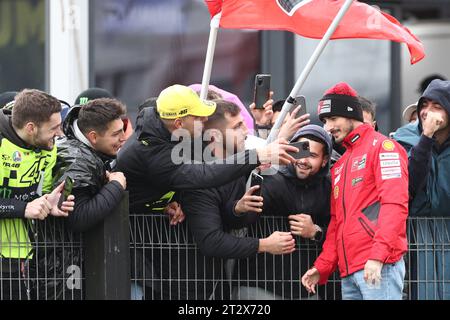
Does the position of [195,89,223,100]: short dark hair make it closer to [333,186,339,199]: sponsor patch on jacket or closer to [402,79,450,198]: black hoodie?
[333,186,339,199]: sponsor patch on jacket

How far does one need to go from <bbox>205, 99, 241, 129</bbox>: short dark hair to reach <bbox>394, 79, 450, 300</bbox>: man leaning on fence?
113 centimetres

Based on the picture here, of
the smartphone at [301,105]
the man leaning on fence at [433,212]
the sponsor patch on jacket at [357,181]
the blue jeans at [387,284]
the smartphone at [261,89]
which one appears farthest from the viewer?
the smartphone at [261,89]

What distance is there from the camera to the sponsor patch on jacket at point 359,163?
725 cm

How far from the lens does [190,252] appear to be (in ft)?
24.3

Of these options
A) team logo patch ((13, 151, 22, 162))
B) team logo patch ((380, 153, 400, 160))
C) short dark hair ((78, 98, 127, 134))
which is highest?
short dark hair ((78, 98, 127, 134))

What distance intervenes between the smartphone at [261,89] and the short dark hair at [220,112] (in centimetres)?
28

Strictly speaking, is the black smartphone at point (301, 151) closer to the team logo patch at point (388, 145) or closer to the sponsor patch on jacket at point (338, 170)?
the sponsor patch on jacket at point (338, 170)

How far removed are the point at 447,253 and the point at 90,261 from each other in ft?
7.34

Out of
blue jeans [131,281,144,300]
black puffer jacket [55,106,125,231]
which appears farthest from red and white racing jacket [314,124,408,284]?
black puffer jacket [55,106,125,231]

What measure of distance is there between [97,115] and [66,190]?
0.66 m

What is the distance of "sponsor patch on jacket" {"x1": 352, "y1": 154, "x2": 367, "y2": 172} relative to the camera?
23.8ft

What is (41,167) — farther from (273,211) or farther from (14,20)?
(14,20)

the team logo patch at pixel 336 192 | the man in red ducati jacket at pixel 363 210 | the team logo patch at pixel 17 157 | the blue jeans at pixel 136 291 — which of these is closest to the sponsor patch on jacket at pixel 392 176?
the man in red ducati jacket at pixel 363 210

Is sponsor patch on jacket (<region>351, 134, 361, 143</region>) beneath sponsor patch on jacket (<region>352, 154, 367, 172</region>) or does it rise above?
above
